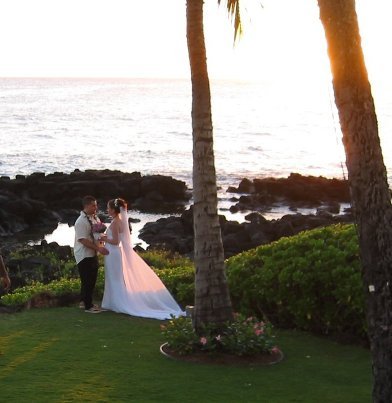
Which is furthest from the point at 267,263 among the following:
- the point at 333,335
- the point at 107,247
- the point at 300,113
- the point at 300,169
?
the point at 300,113

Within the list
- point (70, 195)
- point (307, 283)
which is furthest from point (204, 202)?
point (70, 195)

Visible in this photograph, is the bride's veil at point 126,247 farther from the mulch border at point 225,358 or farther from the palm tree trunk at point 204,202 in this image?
the mulch border at point 225,358

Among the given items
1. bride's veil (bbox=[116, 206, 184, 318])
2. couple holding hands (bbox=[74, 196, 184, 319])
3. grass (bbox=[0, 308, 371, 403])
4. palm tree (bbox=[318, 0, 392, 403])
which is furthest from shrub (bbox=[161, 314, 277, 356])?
palm tree (bbox=[318, 0, 392, 403])

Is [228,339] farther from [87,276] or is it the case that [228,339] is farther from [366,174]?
[366,174]

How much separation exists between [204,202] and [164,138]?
3446 inches

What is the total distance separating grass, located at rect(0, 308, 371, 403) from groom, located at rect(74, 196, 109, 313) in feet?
4.07

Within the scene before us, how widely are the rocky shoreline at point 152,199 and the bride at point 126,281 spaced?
60.5 ft

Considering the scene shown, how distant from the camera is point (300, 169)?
6956 cm

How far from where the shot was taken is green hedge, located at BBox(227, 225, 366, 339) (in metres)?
11.3

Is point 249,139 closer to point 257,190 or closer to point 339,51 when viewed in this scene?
point 257,190

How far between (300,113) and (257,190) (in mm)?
101537

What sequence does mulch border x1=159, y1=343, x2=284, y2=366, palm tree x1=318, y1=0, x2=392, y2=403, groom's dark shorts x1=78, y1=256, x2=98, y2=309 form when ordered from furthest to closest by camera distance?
groom's dark shorts x1=78, y1=256, x2=98, y2=309 < mulch border x1=159, y1=343, x2=284, y2=366 < palm tree x1=318, y1=0, x2=392, y2=403

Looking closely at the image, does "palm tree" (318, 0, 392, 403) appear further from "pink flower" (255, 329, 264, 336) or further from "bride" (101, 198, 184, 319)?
"bride" (101, 198, 184, 319)

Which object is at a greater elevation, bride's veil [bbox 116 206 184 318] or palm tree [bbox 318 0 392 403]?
palm tree [bbox 318 0 392 403]
